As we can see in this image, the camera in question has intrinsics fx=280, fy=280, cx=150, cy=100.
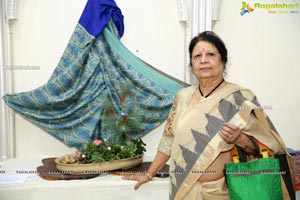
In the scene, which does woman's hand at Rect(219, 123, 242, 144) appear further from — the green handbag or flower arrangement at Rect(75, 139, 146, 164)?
flower arrangement at Rect(75, 139, 146, 164)

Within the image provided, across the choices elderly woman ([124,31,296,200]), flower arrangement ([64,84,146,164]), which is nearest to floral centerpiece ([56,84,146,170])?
flower arrangement ([64,84,146,164])

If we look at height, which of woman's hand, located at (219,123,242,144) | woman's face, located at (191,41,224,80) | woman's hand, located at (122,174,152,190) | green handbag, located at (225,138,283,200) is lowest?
woman's hand, located at (122,174,152,190)

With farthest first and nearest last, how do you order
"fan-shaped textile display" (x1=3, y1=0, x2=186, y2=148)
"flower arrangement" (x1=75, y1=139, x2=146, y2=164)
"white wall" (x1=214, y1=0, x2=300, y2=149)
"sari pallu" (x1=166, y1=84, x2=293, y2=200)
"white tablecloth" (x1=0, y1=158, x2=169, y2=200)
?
"white wall" (x1=214, y1=0, x2=300, y2=149) < "fan-shaped textile display" (x1=3, y1=0, x2=186, y2=148) < "flower arrangement" (x1=75, y1=139, x2=146, y2=164) < "white tablecloth" (x1=0, y1=158, x2=169, y2=200) < "sari pallu" (x1=166, y1=84, x2=293, y2=200)

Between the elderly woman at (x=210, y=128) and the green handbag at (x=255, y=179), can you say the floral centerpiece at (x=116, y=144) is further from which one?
the green handbag at (x=255, y=179)

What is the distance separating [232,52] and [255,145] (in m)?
1.17

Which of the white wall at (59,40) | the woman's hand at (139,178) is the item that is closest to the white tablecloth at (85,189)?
the woman's hand at (139,178)

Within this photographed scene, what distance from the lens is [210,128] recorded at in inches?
44.4

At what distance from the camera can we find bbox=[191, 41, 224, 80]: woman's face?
1.15m

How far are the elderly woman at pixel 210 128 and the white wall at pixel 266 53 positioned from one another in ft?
3.21

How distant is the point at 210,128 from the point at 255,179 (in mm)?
251

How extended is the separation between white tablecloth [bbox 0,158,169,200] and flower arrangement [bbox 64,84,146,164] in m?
0.12

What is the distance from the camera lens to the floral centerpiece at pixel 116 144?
157cm

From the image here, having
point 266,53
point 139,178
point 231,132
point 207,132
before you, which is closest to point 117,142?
point 139,178

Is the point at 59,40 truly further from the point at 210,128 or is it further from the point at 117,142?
the point at 210,128
